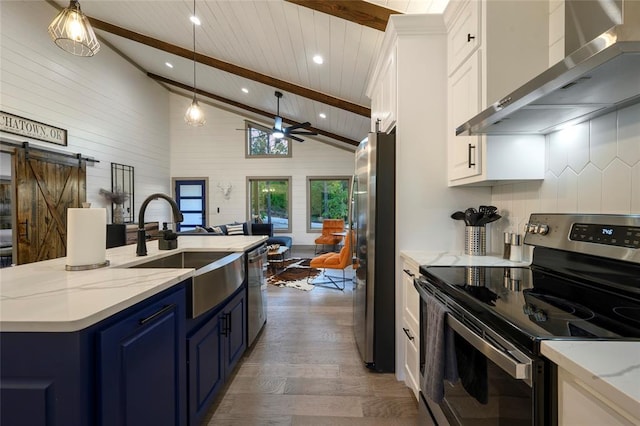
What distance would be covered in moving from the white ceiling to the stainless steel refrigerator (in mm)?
1316

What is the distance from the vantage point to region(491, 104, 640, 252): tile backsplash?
3.85ft

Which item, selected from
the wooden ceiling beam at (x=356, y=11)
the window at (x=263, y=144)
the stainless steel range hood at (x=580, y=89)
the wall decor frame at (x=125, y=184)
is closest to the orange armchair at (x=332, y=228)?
the window at (x=263, y=144)

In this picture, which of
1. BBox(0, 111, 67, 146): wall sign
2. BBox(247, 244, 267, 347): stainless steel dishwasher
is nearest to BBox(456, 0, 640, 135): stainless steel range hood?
BBox(247, 244, 267, 347): stainless steel dishwasher

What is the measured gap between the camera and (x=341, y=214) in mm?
8430

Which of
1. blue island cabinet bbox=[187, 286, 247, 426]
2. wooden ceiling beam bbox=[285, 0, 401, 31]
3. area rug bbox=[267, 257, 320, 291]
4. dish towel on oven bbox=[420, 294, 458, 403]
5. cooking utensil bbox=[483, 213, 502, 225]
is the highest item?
wooden ceiling beam bbox=[285, 0, 401, 31]

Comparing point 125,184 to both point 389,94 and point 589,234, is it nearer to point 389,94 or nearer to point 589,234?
point 389,94

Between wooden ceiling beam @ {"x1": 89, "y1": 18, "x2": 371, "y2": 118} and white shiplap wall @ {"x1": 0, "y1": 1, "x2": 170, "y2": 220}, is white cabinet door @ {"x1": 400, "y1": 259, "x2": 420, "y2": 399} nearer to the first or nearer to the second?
wooden ceiling beam @ {"x1": 89, "y1": 18, "x2": 371, "y2": 118}

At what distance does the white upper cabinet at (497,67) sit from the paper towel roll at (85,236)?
2.00 meters

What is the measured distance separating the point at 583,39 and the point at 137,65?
327 inches

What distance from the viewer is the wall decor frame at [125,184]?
6125mm

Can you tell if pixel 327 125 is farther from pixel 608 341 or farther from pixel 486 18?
pixel 608 341

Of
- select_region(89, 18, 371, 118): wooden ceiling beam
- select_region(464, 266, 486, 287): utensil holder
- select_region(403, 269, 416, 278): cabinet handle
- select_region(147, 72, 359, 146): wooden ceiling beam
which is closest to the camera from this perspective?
select_region(464, 266, 486, 287): utensil holder

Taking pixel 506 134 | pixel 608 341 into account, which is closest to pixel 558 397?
pixel 608 341

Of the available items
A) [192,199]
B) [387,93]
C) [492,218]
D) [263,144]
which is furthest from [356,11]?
[192,199]
